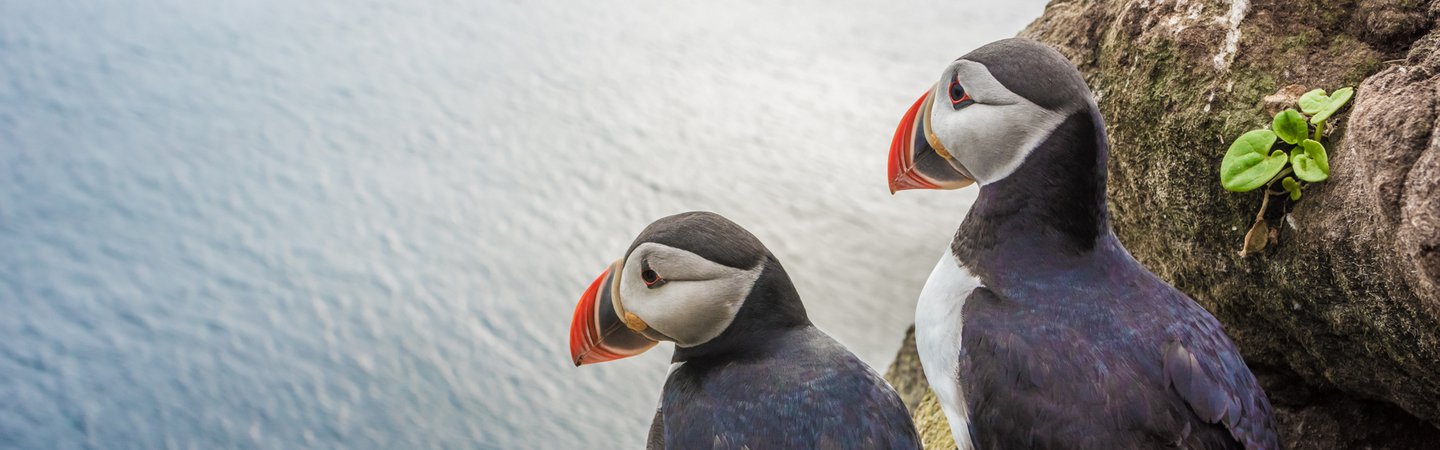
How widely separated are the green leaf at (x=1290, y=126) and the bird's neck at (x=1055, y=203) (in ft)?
0.86

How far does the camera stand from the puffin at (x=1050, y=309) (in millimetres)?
1024

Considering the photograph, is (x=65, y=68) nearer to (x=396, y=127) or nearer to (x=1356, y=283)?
(x=396, y=127)

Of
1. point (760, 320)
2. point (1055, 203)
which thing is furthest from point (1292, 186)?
point (760, 320)

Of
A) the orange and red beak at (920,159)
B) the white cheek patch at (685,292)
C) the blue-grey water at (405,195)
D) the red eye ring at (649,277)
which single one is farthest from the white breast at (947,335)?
the blue-grey water at (405,195)

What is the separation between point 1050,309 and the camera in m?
1.09

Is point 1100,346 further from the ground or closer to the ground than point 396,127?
further from the ground

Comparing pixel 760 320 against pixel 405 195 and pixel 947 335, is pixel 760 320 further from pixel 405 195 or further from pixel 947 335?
pixel 405 195

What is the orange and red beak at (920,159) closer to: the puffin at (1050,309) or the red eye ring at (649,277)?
the puffin at (1050,309)

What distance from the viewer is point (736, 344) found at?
125 centimetres

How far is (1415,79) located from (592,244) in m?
2.16

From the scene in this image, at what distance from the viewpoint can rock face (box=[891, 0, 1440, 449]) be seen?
3.59 feet

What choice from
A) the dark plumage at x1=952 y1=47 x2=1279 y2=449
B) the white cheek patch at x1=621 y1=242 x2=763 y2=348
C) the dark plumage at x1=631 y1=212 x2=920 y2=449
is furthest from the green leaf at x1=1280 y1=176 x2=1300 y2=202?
the white cheek patch at x1=621 y1=242 x2=763 y2=348

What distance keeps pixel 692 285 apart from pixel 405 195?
2.11 metres

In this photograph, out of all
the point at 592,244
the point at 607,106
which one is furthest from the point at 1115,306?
the point at 607,106
